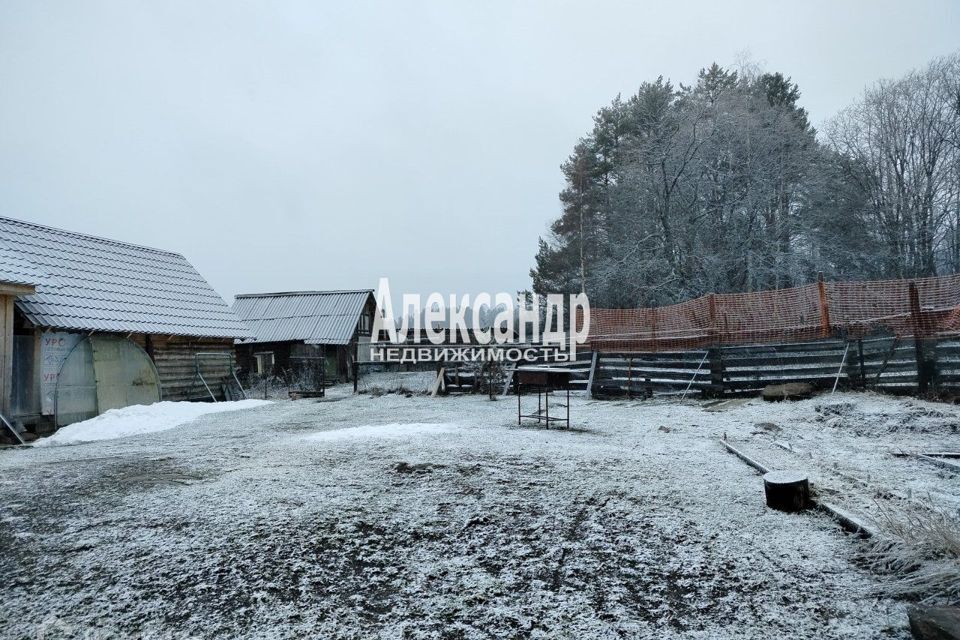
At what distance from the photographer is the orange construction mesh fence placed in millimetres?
8655

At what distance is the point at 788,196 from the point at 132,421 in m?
24.3

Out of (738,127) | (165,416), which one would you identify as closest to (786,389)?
(165,416)

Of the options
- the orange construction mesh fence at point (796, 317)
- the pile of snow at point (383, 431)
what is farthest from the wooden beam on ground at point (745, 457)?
the orange construction mesh fence at point (796, 317)

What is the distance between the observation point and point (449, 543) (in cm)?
326

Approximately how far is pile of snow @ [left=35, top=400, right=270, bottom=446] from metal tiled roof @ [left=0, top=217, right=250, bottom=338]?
→ 2.07 meters

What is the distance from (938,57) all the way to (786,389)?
20.5 metres

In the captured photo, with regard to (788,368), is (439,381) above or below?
below

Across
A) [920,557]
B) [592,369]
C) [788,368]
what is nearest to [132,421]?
[592,369]

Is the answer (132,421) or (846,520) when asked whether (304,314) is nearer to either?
(132,421)

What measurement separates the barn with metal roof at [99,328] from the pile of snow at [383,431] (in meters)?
6.98

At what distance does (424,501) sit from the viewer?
409cm

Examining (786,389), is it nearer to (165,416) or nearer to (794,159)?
(165,416)

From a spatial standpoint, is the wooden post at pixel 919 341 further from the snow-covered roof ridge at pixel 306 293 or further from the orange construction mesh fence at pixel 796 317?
the snow-covered roof ridge at pixel 306 293

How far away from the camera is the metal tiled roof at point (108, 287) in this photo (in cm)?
1105
